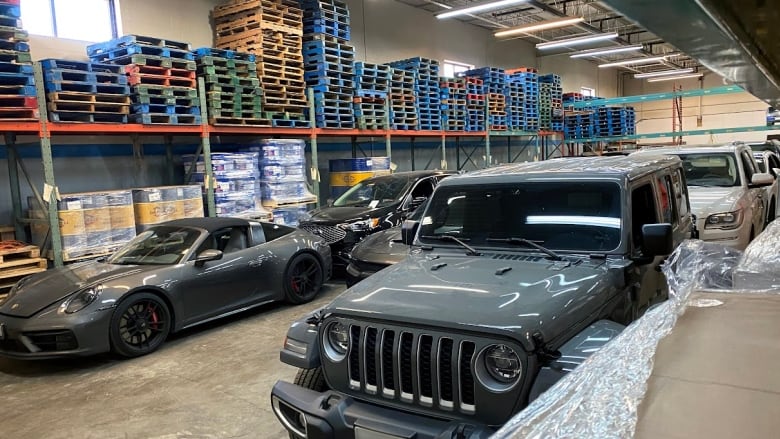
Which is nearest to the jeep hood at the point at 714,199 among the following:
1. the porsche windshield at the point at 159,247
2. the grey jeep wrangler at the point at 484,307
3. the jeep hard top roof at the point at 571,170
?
the jeep hard top roof at the point at 571,170

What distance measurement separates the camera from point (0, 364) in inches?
225

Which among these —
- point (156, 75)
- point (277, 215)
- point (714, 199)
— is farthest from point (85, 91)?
point (714, 199)

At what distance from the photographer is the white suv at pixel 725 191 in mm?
6738

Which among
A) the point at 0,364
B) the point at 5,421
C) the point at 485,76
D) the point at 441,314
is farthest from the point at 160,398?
the point at 485,76

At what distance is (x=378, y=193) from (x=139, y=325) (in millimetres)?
4691

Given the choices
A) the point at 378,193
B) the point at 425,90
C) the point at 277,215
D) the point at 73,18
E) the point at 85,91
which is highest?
the point at 73,18

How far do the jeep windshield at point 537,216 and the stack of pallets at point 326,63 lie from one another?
835 cm

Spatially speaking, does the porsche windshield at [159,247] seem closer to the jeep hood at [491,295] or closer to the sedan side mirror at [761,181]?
the jeep hood at [491,295]

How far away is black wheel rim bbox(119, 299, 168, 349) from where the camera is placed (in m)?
5.57

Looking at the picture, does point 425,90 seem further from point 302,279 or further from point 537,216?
point 537,216

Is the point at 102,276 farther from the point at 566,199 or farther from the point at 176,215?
the point at 566,199

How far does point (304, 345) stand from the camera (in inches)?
122

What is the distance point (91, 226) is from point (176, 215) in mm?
1315

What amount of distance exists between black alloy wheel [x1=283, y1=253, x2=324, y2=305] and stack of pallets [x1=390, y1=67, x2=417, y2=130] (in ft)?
23.0
